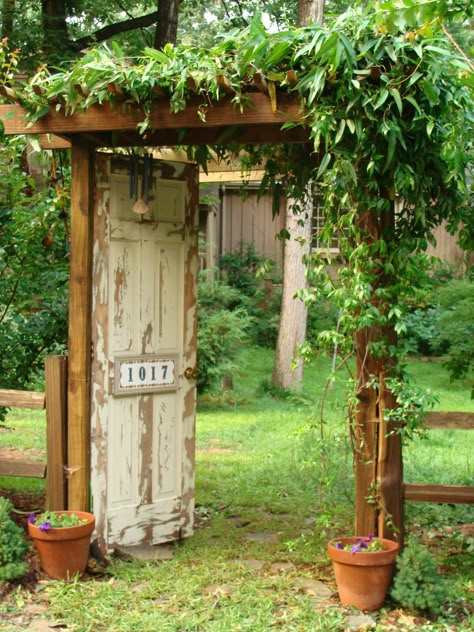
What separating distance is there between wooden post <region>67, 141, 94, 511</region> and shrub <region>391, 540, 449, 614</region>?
6.88 feet

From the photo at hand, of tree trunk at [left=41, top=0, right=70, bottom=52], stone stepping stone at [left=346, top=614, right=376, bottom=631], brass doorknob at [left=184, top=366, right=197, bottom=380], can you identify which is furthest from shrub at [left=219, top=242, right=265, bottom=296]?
stone stepping stone at [left=346, top=614, right=376, bottom=631]

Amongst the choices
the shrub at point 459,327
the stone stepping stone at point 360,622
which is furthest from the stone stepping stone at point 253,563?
the shrub at point 459,327

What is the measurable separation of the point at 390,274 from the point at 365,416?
0.84 m

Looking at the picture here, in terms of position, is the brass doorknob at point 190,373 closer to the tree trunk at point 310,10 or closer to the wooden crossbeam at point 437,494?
the wooden crossbeam at point 437,494

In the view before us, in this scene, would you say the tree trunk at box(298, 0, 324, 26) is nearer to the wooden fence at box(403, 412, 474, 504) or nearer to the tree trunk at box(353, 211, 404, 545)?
the tree trunk at box(353, 211, 404, 545)

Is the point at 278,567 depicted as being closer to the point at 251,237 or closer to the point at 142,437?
the point at 142,437

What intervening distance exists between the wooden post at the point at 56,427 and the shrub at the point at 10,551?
0.50 m

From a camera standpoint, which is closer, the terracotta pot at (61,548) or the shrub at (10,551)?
the shrub at (10,551)

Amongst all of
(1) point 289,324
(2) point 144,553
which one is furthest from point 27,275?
(1) point 289,324

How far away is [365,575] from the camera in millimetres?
4570

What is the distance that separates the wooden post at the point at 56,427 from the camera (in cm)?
550

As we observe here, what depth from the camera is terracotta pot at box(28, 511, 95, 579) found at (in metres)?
5.02

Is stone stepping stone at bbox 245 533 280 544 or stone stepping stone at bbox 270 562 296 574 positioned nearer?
stone stepping stone at bbox 270 562 296 574

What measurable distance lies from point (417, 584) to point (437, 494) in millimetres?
754
